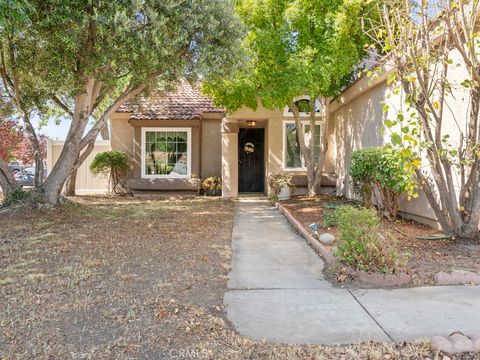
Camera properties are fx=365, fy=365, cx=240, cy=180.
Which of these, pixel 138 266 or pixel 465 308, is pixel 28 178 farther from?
pixel 465 308

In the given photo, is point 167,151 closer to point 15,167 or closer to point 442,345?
point 442,345

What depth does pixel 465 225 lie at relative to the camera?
223 inches

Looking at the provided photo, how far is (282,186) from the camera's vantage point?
39.0ft

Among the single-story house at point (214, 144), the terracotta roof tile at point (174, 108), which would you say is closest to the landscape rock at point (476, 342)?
the single-story house at point (214, 144)

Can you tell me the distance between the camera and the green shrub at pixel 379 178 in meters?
7.18

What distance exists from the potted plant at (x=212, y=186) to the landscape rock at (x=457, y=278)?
1023cm

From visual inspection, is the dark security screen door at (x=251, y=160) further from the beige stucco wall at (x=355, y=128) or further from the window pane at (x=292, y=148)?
the beige stucco wall at (x=355, y=128)

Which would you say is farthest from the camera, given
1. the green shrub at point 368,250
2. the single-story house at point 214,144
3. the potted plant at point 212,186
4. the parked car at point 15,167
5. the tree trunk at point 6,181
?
the parked car at point 15,167

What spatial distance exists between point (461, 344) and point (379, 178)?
4.81 meters

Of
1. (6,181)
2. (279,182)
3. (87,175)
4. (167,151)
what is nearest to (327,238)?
(279,182)

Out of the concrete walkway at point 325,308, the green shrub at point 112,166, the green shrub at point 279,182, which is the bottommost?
the concrete walkway at point 325,308

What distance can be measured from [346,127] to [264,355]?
10436mm

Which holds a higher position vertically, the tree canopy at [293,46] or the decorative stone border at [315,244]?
the tree canopy at [293,46]

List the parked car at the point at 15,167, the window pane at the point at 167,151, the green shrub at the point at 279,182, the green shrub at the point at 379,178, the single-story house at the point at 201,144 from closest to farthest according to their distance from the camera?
1. the green shrub at the point at 379,178
2. the green shrub at the point at 279,182
3. the single-story house at the point at 201,144
4. the window pane at the point at 167,151
5. the parked car at the point at 15,167
